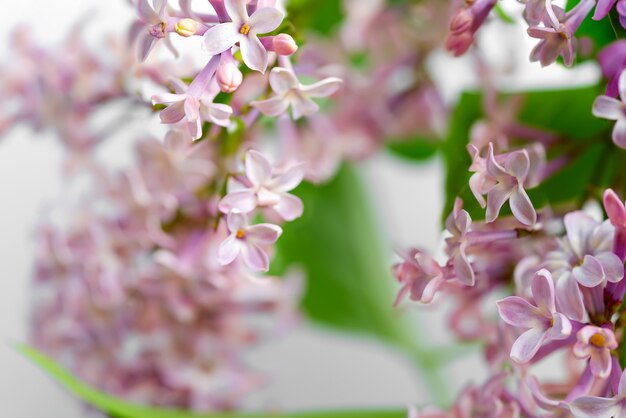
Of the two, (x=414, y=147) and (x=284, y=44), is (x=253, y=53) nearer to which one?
(x=284, y=44)

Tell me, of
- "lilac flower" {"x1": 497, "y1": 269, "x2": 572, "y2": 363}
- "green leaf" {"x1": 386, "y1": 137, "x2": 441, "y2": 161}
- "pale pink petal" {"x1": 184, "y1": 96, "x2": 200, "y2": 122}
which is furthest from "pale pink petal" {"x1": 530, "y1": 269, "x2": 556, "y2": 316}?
"green leaf" {"x1": 386, "y1": 137, "x2": 441, "y2": 161}

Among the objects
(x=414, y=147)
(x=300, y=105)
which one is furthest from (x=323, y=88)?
(x=414, y=147)

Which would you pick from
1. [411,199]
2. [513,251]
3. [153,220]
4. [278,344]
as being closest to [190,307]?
[153,220]

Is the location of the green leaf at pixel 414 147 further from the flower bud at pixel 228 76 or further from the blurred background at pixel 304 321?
the flower bud at pixel 228 76

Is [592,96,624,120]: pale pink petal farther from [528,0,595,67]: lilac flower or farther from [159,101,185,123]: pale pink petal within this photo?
[159,101,185,123]: pale pink petal

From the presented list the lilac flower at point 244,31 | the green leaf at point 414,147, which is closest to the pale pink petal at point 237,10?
the lilac flower at point 244,31

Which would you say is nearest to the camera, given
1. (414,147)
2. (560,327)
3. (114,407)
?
(560,327)

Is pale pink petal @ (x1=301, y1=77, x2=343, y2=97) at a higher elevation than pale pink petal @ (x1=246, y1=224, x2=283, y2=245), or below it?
higher

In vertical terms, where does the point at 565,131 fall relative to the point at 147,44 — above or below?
below
